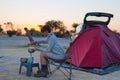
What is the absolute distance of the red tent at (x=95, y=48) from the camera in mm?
12266

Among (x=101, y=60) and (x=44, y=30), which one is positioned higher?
(x=44, y=30)

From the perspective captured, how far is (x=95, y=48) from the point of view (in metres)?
12.4

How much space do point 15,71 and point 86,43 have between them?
297cm

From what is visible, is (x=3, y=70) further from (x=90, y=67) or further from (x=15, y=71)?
(x=90, y=67)

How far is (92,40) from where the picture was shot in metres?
12.6

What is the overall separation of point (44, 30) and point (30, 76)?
55.3 inches

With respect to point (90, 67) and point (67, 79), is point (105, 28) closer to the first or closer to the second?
point (90, 67)

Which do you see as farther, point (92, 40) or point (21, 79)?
point (92, 40)

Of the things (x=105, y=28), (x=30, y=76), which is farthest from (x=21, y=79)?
(x=105, y=28)

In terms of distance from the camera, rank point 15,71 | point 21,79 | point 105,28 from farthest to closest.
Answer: point 105,28 → point 15,71 → point 21,79

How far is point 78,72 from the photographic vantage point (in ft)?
37.9

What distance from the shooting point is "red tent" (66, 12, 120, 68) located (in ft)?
40.2

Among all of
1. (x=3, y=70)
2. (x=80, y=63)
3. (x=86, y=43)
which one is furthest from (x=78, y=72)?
(x=3, y=70)

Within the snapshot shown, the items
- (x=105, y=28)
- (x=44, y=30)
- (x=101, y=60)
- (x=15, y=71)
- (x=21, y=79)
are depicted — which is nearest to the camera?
(x=21, y=79)
